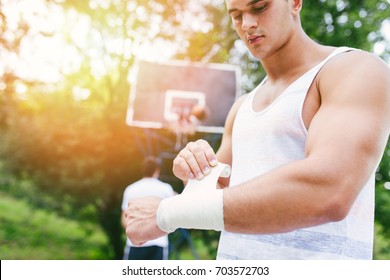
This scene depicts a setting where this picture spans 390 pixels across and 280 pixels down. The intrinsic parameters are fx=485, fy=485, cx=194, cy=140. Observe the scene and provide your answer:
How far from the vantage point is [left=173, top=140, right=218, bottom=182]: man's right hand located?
0.90 metres

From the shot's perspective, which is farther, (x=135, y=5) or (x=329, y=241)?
(x=135, y=5)

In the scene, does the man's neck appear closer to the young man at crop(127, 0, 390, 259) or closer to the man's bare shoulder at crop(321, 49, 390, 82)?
the young man at crop(127, 0, 390, 259)

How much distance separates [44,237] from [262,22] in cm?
1021

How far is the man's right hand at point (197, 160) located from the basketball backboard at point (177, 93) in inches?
234

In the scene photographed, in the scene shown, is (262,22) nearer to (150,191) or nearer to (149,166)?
(150,191)

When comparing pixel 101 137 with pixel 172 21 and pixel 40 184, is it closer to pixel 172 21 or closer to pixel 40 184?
pixel 40 184

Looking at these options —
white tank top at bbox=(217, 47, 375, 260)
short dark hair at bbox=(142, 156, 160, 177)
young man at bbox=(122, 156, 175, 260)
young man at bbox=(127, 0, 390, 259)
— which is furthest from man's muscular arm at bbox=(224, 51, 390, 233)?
short dark hair at bbox=(142, 156, 160, 177)

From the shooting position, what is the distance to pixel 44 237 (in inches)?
408

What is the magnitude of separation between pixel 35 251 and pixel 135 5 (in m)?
5.20

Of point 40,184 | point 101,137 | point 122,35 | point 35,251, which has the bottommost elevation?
point 35,251

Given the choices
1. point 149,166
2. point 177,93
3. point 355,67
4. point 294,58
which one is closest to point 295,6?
point 294,58
